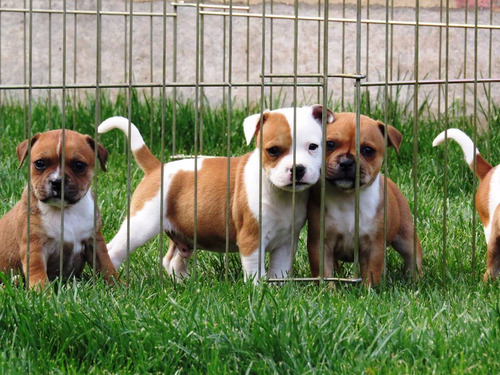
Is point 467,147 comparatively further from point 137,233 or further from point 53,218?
point 53,218

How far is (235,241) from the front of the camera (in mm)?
4445

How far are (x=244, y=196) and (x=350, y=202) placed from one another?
1.58 feet

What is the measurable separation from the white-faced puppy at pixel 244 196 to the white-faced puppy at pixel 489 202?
2.76ft

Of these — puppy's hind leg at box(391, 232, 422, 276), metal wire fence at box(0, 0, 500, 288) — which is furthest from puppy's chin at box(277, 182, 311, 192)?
metal wire fence at box(0, 0, 500, 288)

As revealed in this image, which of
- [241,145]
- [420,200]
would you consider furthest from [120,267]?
[241,145]

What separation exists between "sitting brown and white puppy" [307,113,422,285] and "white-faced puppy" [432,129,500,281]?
493 millimetres

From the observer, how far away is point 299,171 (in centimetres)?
403

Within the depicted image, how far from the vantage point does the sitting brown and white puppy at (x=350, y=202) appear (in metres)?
4.14

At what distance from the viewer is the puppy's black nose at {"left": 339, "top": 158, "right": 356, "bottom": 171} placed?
13.4 ft

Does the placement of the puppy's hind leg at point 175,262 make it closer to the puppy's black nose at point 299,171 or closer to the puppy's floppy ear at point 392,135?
the puppy's black nose at point 299,171

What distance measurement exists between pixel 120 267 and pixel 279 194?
3.02ft

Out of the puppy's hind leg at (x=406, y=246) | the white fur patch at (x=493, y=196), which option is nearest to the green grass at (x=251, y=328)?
the puppy's hind leg at (x=406, y=246)

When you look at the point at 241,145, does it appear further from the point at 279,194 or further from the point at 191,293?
the point at 191,293

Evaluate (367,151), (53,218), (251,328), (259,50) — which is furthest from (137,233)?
Answer: (259,50)
